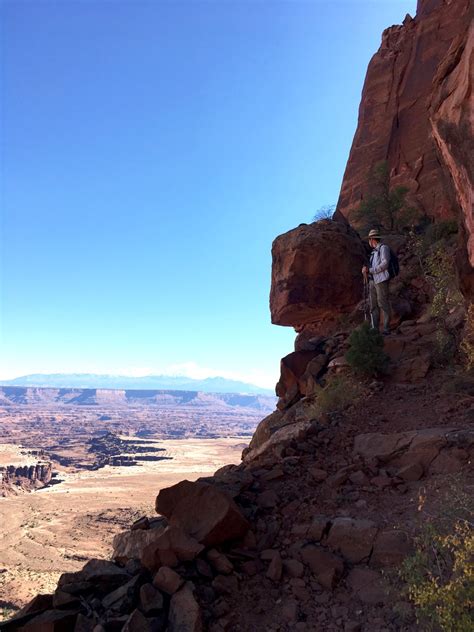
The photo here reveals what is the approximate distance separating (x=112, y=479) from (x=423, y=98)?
73.5 metres

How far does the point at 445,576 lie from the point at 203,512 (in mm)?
2983

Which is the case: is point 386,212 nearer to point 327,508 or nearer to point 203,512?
point 327,508

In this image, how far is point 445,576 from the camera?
4.44m

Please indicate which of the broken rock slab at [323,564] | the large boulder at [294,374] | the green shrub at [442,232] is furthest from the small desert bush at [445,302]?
the broken rock slab at [323,564]

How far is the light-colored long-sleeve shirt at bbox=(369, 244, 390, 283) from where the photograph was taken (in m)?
12.1

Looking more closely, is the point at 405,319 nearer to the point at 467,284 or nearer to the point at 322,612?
the point at 467,284

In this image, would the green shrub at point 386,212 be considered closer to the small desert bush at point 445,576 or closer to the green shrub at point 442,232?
the green shrub at point 442,232

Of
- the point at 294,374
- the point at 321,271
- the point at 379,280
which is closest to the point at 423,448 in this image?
the point at 379,280

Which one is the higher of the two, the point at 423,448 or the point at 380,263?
the point at 380,263

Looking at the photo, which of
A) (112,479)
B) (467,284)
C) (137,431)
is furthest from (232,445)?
(467,284)

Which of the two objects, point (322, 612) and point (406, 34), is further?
point (406, 34)

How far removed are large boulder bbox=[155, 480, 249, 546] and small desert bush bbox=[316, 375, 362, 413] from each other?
4.49m

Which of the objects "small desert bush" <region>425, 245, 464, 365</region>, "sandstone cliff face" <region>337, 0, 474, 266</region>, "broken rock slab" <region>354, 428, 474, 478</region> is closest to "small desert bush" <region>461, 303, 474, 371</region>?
"small desert bush" <region>425, 245, 464, 365</region>

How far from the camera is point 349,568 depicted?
5367 mm
